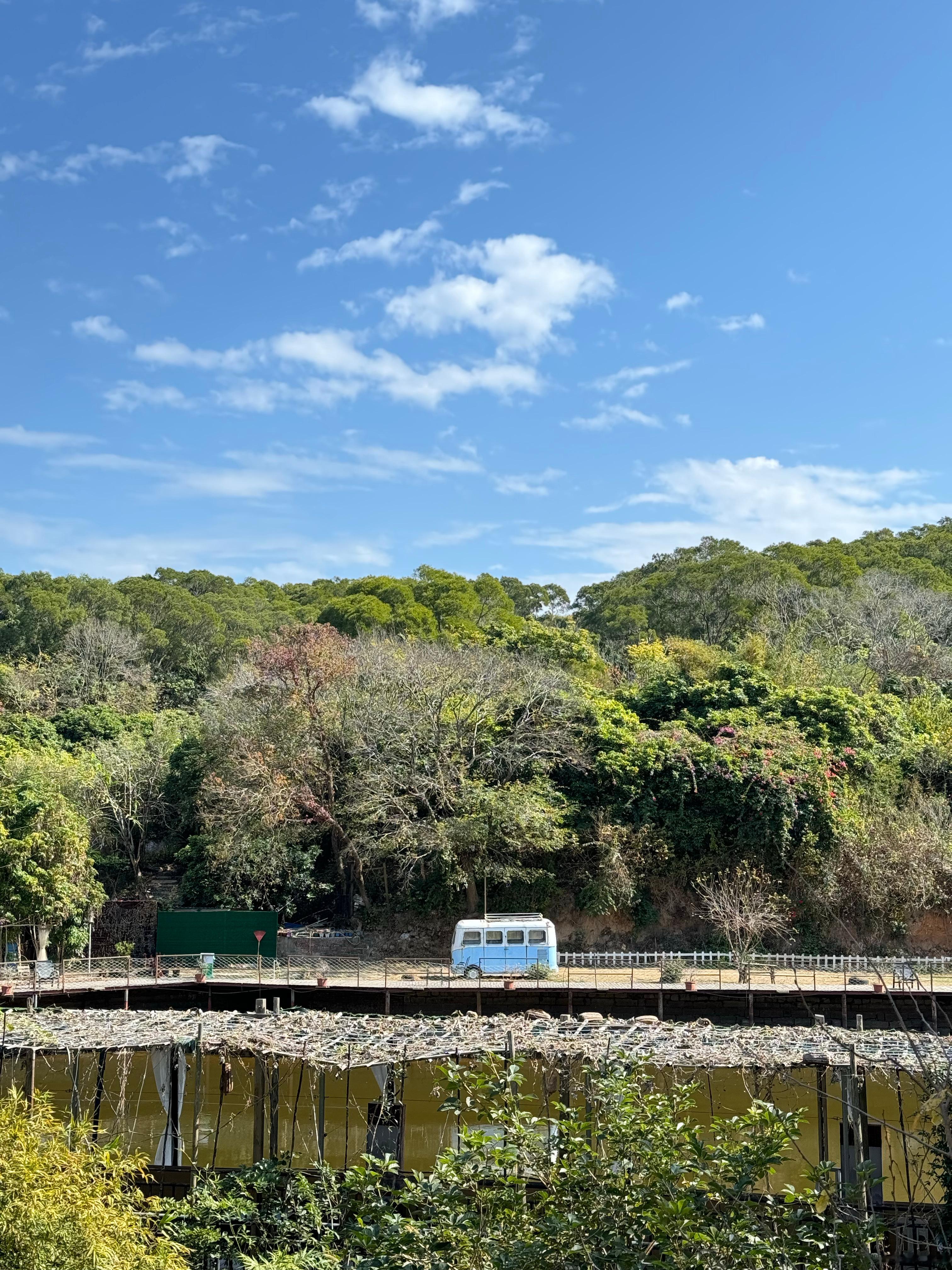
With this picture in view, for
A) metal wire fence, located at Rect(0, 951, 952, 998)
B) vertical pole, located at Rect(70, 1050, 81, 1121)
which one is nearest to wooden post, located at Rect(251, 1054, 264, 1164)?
vertical pole, located at Rect(70, 1050, 81, 1121)

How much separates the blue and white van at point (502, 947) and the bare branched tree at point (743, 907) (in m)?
4.77

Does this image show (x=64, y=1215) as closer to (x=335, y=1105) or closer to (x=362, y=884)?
(x=335, y=1105)

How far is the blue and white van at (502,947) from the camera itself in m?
27.0

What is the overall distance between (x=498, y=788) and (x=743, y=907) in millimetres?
7256

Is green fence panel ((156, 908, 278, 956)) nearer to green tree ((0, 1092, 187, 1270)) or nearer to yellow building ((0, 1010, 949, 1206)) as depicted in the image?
yellow building ((0, 1010, 949, 1206))

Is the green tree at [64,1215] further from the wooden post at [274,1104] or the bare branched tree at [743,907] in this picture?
the bare branched tree at [743,907]

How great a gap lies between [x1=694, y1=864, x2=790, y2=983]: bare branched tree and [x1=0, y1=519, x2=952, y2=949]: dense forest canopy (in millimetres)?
310

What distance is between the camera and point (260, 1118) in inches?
607

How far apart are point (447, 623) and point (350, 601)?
16.7ft

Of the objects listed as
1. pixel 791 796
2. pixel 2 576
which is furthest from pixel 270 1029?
pixel 2 576

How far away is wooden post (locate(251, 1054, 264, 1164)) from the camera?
1512 centimetres

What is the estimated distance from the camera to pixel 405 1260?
7.93m

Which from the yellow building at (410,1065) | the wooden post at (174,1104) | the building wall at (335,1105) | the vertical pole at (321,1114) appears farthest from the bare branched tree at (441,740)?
the vertical pole at (321,1114)

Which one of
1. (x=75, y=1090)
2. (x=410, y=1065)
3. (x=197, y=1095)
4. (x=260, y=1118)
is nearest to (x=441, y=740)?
(x=410, y=1065)
